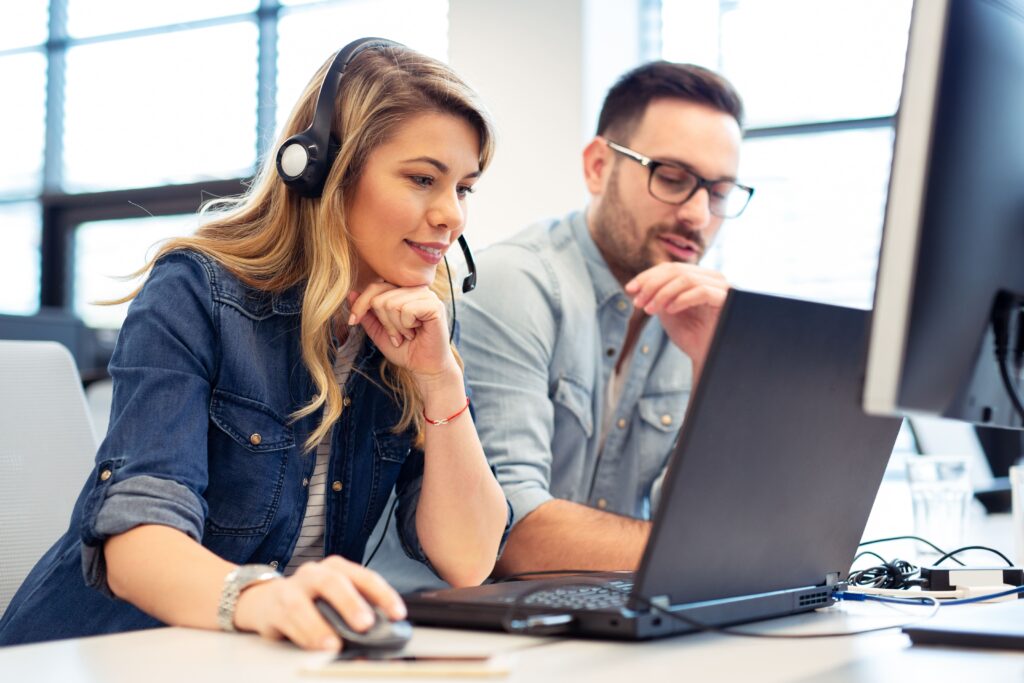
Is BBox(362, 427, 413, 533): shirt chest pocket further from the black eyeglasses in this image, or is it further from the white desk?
the black eyeglasses

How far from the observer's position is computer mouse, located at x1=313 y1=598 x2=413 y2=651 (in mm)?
702

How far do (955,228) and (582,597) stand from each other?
37 centimetres

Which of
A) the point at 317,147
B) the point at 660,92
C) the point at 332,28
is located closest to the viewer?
the point at 317,147

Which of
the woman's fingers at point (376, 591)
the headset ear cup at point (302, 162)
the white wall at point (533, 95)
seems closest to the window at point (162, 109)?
the white wall at point (533, 95)

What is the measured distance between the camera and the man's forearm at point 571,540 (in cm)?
145

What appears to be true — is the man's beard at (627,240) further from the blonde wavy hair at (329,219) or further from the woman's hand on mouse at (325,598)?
the woman's hand on mouse at (325,598)

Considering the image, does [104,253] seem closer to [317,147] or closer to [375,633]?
[317,147]

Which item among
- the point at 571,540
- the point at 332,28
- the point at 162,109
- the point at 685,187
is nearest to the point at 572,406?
the point at 571,540

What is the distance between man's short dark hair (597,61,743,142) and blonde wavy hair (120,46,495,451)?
0.66 metres

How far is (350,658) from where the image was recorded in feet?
2.28

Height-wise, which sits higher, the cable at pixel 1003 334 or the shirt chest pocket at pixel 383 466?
the cable at pixel 1003 334

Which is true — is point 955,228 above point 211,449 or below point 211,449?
above

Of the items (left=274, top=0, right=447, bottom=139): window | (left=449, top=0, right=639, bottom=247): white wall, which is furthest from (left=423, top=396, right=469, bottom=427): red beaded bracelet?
(left=274, top=0, right=447, bottom=139): window

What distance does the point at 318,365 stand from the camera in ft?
4.00
